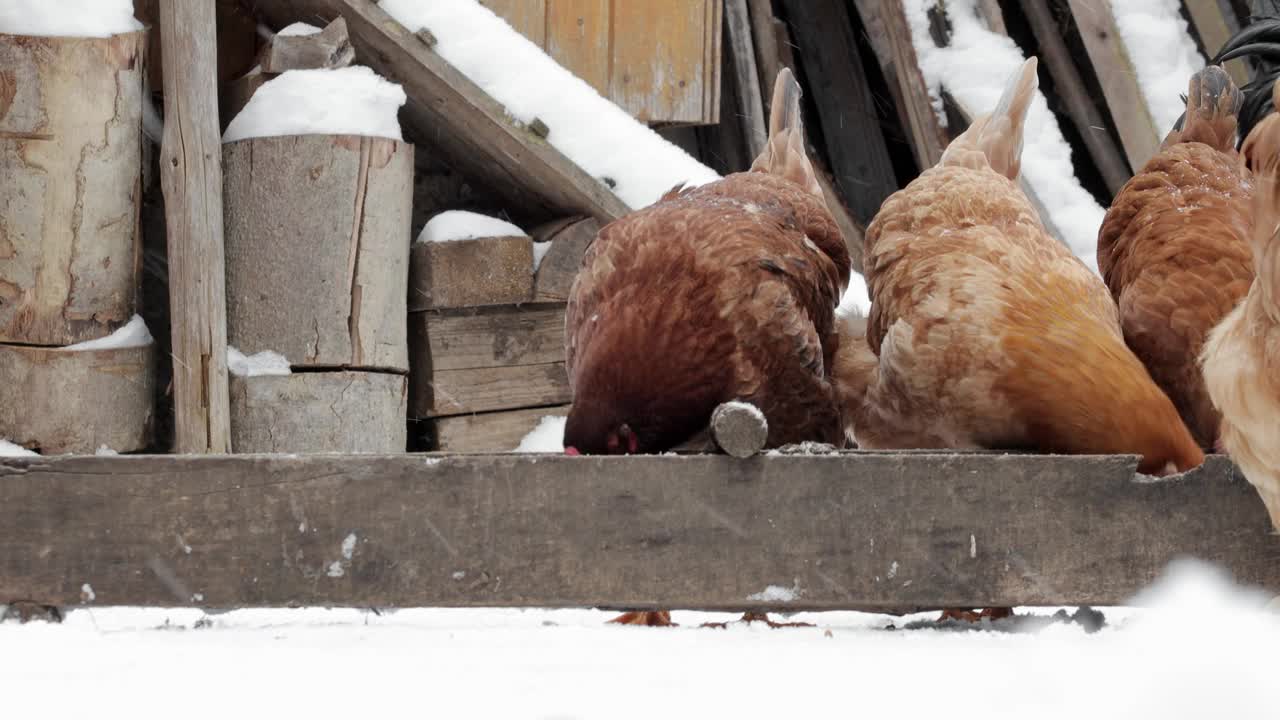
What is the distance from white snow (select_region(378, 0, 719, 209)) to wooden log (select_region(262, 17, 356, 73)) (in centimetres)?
14

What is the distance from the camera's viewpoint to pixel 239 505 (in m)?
1.42

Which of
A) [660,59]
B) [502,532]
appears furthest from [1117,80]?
[502,532]

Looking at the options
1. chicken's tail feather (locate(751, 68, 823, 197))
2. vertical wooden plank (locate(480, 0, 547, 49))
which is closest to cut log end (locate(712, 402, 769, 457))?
chicken's tail feather (locate(751, 68, 823, 197))

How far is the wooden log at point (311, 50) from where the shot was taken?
3.13 meters

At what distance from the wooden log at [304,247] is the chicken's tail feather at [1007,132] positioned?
4.74ft

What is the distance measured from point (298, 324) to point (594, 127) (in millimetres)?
948

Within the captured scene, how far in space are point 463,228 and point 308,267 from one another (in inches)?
18.7

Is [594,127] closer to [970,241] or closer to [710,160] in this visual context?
[970,241]

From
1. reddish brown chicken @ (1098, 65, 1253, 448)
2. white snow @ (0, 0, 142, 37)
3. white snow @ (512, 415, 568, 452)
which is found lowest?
white snow @ (512, 415, 568, 452)

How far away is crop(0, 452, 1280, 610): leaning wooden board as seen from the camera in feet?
4.63

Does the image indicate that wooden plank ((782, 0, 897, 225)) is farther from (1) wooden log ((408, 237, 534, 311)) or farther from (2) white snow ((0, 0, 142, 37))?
(2) white snow ((0, 0, 142, 37))

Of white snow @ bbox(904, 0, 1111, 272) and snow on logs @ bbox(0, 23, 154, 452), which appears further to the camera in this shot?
white snow @ bbox(904, 0, 1111, 272)

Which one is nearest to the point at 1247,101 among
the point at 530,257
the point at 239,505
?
the point at 530,257

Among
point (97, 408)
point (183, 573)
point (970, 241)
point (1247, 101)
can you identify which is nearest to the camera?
point (183, 573)
